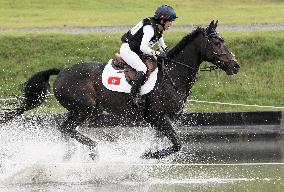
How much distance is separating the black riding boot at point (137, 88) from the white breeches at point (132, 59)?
84 mm

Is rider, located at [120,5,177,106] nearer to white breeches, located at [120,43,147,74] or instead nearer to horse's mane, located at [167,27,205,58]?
white breeches, located at [120,43,147,74]

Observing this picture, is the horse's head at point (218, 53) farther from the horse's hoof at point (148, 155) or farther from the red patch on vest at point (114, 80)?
the horse's hoof at point (148, 155)

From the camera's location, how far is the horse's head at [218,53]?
505 inches

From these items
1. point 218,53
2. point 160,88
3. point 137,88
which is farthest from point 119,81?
point 218,53

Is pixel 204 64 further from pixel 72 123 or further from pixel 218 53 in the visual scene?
pixel 218 53

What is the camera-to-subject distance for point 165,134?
12914mm

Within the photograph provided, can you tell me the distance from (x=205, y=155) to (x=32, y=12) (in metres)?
15.9

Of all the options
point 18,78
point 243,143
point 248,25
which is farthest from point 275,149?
point 248,25

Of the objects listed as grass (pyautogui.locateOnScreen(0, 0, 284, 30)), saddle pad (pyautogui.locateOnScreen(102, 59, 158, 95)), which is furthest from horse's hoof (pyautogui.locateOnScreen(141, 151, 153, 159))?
grass (pyautogui.locateOnScreen(0, 0, 284, 30))

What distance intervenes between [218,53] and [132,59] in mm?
1235

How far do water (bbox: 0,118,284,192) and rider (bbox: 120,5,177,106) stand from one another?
122 centimetres

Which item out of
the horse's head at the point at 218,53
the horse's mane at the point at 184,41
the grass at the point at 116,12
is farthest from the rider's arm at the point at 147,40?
the grass at the point at 116,12

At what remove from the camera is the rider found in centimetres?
1277

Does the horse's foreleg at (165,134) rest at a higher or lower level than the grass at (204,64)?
higher
